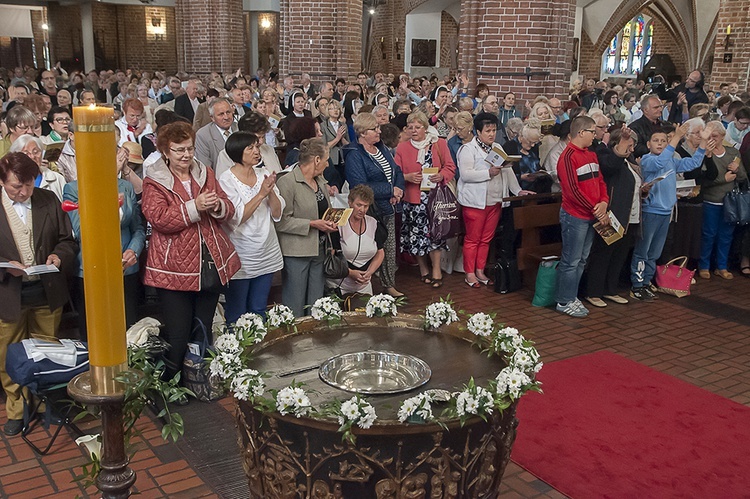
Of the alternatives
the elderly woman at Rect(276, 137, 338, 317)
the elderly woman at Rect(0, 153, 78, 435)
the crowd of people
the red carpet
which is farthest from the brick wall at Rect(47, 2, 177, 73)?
the red carpet

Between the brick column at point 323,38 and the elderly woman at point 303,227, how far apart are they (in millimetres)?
11007

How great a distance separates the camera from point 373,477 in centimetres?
267

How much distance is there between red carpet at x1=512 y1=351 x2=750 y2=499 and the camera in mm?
4191

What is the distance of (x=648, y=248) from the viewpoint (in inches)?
296

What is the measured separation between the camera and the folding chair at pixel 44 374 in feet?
14.4

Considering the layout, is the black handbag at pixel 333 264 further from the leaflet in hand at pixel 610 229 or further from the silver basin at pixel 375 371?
the silver basin at pixel 375 371

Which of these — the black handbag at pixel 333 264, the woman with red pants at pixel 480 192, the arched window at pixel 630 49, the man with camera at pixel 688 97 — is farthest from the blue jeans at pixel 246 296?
the arched window at pixel 630 49

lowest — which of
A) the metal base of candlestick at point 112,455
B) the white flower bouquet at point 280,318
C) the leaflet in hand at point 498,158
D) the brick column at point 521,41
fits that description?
the white flower bouquet at point 280,318

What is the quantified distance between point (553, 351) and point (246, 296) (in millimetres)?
2404

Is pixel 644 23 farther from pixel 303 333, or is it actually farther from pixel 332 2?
pixel 303 333

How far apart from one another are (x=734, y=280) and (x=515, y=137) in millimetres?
2752

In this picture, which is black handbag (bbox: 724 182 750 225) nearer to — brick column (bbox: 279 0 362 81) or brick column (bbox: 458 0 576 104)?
brick column (bbox: 458 0 576 104)

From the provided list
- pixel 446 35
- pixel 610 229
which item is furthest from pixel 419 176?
pixel 446 35

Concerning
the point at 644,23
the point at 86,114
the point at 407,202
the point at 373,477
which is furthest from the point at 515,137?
the point at 644,23
